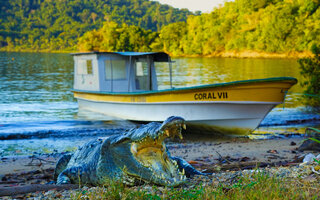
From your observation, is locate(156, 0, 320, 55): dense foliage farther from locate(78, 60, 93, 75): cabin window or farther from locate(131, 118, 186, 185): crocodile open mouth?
locate(131, 118, 186, 185): crocodile open mouth

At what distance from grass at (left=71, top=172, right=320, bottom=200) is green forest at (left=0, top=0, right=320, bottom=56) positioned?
61608 mm

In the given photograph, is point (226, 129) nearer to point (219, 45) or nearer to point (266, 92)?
point (266, 92)

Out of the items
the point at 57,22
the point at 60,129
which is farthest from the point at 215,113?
the point at 57,22

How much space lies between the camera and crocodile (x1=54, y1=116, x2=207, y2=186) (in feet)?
11.4

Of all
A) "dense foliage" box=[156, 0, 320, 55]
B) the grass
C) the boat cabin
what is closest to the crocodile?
the grass

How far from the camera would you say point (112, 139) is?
413 cm

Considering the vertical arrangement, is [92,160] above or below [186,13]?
below

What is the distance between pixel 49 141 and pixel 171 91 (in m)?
4.10

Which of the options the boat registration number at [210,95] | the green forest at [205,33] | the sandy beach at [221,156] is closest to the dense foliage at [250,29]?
the green forest at [205,33]

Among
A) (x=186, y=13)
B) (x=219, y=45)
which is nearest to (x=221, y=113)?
(x=219, y=45)

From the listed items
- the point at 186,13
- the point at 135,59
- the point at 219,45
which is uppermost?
the point at 186,13

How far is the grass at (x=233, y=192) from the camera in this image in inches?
123

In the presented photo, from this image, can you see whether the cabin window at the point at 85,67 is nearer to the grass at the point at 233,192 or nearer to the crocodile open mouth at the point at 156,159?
the crocodile open mouth at the point at 156,159

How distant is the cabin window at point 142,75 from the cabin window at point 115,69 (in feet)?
1.70
